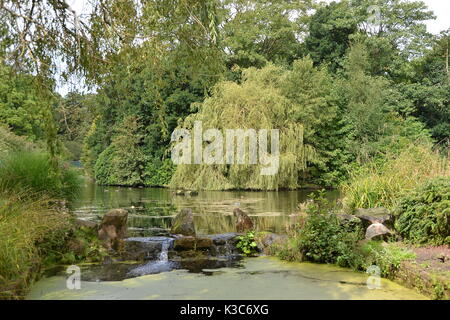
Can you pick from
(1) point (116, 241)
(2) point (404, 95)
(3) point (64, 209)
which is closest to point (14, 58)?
(3) point (64, 209)

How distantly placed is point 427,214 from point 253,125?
44.0 feet

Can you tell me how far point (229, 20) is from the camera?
2855 cm

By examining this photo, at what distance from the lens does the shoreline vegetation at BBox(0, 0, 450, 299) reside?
522cm

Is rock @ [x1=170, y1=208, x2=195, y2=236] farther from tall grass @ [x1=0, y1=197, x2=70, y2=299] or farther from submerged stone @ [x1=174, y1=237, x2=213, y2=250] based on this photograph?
tall grass @ [x1=0, y1=197, x2=70, y2=299]

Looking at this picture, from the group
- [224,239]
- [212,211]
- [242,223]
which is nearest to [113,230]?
[224,239]

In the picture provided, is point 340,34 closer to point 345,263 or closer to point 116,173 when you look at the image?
point 116,173

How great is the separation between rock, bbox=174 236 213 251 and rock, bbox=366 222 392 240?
260cm

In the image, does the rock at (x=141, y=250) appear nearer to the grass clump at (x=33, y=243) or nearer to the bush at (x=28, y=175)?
the grass clump at (x=33, y=243)

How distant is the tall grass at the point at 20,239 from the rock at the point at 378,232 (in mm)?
4446

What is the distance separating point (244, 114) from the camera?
778 inches

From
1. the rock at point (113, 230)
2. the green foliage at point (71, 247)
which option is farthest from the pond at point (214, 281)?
the rock at point (113, 230)

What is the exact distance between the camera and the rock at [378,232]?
22.6 feet

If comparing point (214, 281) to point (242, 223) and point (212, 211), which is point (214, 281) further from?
point (212, 211)
